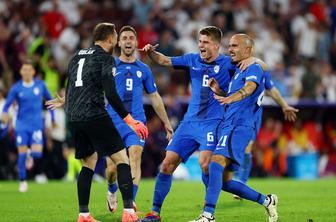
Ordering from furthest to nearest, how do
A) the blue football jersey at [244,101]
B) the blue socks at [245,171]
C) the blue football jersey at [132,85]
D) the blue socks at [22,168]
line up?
1. the blue socks at [22,168]
2. the blue socks at [245,171]
3. the blue football jersey at [132,85]
4. the blue football jersey at [244,101]

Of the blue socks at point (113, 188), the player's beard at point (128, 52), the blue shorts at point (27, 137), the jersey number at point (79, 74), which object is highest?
the player's beard at point (128, 52)

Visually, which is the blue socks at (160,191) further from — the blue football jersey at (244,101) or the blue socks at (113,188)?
the blue socks at (113,188)

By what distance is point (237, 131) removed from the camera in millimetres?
10688

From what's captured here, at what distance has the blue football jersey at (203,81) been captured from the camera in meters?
11.4

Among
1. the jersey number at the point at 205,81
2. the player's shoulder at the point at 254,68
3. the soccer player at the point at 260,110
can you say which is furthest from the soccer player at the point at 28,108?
the player's shoulder at the point at 254,68

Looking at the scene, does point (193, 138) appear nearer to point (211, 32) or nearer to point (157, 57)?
point (157, 57)

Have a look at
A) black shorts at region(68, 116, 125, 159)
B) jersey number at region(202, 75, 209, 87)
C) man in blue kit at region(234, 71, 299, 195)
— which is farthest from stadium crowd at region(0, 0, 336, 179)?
black shorts at region(68, 116, 125, 159)

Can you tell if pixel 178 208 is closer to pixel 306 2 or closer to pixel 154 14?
pixel 154 14

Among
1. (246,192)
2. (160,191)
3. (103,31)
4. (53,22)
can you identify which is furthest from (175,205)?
(53,22)

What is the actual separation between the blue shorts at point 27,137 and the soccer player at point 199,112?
23.6 feet

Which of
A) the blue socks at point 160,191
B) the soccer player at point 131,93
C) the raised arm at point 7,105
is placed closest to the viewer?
the blue socks at point 160,191

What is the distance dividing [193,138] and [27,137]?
25.7 feet

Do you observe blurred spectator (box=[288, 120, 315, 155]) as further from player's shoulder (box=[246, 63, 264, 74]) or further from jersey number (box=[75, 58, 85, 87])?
jersey number (box=[75, 58, 85, 87])

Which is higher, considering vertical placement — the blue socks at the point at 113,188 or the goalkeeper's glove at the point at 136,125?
the goalkeeper's glove at the point at 136,125
